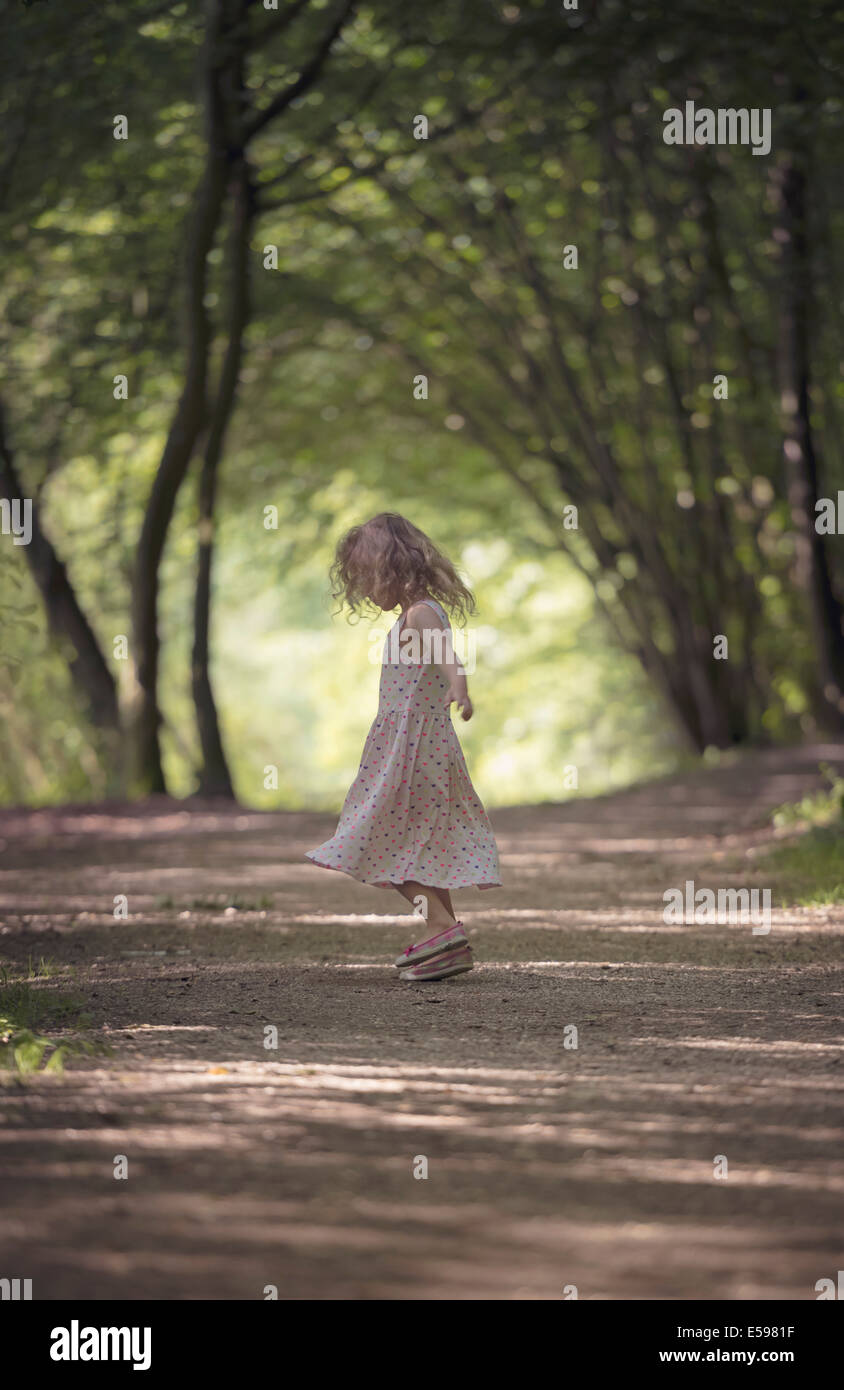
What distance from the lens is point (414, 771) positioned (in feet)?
19.3

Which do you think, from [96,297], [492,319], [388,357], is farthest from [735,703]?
[96,297]

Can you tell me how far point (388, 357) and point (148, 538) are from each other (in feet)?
24.6

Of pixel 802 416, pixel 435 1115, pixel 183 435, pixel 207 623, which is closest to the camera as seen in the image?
pixel 435 1115

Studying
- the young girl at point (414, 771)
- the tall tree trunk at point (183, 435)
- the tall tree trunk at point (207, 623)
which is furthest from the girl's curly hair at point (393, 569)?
the tall tree trunk at point (207, 623)

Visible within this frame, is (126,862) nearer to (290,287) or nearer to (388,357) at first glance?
(290,287)

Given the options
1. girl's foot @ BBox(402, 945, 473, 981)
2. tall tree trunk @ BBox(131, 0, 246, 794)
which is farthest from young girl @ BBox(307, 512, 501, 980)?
tall tree trunk @ BBox(131, 0, 246, 794)

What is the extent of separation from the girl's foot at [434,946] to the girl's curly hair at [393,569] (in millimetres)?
1286

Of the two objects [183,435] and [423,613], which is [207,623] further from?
[423,613]

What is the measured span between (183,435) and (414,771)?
924cm

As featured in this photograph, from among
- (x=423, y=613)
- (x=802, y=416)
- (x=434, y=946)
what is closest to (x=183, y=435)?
(x=802, y=416)

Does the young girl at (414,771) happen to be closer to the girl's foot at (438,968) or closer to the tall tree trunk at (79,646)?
the girl's foot at (438,968)

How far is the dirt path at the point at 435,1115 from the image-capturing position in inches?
108

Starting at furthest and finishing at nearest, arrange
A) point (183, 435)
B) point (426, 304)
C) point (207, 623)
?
point (426, 304) → point (207, 623) → point (183, 435)

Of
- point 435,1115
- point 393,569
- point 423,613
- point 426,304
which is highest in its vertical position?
point 426,304
